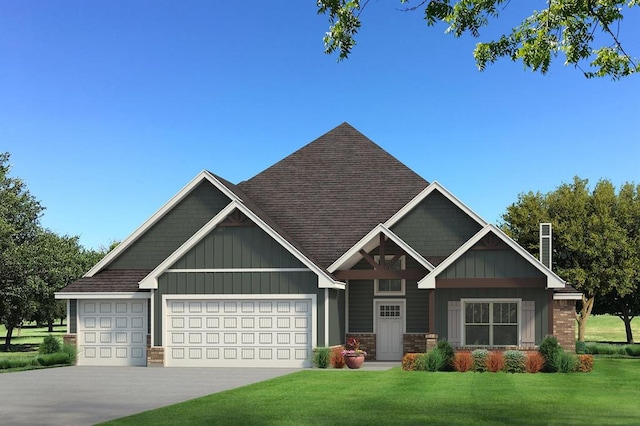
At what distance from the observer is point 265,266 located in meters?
31.7

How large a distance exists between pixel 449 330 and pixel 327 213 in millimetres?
8425

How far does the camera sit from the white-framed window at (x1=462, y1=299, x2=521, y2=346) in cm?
3216

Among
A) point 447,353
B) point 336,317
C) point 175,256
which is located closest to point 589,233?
point 336,317

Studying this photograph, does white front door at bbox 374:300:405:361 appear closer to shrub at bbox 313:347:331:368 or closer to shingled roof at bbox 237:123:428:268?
shingled roof at bbox 237:123:428:268

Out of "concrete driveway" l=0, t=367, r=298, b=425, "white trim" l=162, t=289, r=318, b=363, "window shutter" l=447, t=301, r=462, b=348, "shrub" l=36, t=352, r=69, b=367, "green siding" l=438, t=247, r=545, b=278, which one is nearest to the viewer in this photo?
"concrete driveway" l=0, t=367, r=298, b=425

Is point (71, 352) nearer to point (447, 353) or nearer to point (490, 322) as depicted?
point (447, 353)

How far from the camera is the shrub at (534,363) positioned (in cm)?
2762

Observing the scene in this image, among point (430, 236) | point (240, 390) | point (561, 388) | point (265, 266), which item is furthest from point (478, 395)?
point (430, 236)

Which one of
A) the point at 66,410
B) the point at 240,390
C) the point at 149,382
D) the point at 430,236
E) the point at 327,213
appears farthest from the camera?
the point at 327,213

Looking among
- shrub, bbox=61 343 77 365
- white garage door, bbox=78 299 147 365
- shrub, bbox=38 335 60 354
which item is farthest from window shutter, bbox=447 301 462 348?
shrub, bbox=38 335 60 354

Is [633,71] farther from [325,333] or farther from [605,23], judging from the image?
[325,333]

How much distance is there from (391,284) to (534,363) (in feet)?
27.5

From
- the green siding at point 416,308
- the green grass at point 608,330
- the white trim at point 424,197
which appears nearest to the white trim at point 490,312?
the green siding at point 416,308

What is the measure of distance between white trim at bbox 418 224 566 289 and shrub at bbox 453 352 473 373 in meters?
3.89
